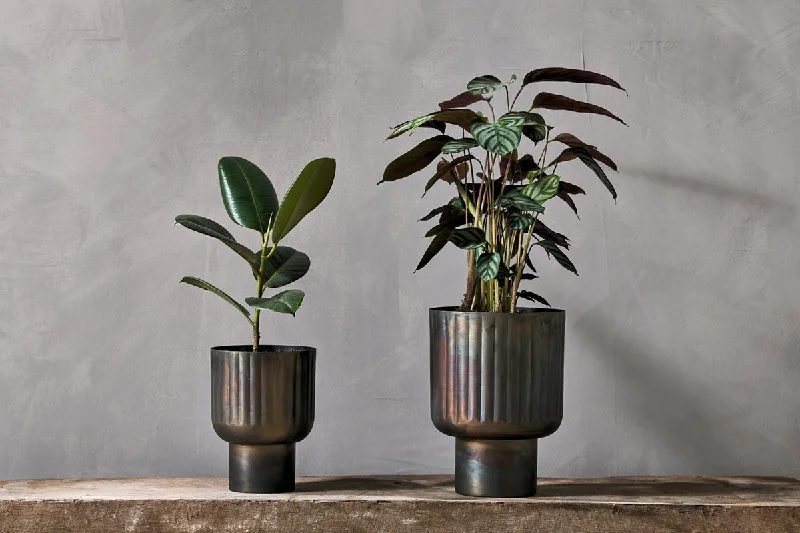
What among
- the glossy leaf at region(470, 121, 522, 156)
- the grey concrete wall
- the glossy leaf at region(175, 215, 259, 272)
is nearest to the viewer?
the glossy leaf at region(470, 121, 522, 156)

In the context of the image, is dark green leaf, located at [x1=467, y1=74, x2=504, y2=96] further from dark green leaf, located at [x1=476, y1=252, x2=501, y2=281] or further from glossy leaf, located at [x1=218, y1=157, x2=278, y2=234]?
glossy leaf, located at [x1=218, y1=157, x2=278, y2=234]

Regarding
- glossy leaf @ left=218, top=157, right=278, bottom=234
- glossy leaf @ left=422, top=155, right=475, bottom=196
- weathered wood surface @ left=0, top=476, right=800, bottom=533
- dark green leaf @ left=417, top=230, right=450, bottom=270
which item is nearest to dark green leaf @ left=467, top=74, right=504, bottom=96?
glossy leaf @ left=422, top=155, right=475, bottom=196

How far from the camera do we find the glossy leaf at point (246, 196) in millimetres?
1402

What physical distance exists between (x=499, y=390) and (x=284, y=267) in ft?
1.25

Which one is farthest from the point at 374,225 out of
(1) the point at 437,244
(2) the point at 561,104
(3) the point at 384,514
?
(3) the point at 384,514

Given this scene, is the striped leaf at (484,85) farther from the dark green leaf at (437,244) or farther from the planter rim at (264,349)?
the planter rim at (264,349)

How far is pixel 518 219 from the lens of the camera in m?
1.36

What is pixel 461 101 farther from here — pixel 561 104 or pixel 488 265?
pixel 488 265

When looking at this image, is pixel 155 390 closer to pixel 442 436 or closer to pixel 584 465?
pixel 442 436

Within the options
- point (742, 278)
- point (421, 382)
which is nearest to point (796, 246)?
point (742, 278)

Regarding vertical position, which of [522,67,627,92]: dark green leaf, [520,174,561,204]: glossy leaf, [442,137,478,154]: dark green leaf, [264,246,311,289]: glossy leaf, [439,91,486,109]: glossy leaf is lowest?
[264,246,311,289]: glossy leaf

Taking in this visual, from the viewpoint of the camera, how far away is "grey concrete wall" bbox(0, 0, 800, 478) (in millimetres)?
1663

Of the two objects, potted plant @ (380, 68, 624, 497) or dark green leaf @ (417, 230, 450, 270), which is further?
dark green leaf @ (417, 230, 450, 270)

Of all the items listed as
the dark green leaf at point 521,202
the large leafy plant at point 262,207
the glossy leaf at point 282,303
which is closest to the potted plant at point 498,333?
the dark green leaf at point 521,202
